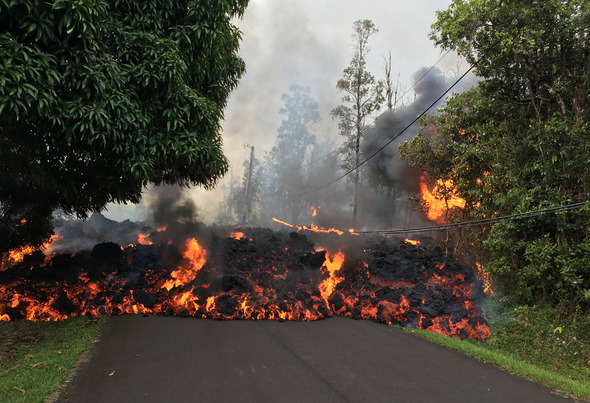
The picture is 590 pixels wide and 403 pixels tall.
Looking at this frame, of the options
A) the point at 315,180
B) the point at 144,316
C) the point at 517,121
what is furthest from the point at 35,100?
the point at 315,180

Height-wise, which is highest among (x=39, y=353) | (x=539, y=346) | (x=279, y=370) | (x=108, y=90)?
(x=108, y=90)

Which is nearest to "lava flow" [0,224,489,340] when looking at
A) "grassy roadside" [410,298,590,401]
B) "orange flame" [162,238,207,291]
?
"orange flame" [162,238,207,291]

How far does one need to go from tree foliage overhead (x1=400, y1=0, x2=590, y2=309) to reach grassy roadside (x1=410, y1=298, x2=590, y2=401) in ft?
2.00

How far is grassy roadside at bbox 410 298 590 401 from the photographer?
6727 mm

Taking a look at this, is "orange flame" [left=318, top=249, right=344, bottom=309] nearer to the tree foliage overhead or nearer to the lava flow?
the lava flow

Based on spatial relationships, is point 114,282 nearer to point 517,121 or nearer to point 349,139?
point 517,121

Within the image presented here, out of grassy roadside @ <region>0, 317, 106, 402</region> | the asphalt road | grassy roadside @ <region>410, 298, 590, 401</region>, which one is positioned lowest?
grassy roadside @ <region>0, 317, 106, 402</region>

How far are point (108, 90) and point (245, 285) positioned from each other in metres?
8.51

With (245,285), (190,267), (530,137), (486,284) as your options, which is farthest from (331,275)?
(530,137)

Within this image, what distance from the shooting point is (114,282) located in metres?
12.2

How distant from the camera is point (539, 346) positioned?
327 inches

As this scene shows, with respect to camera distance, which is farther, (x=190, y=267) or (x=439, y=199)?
(x=439, y=199)

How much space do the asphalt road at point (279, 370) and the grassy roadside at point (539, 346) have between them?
0.43 metres

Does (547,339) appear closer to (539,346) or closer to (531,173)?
(539,346)
